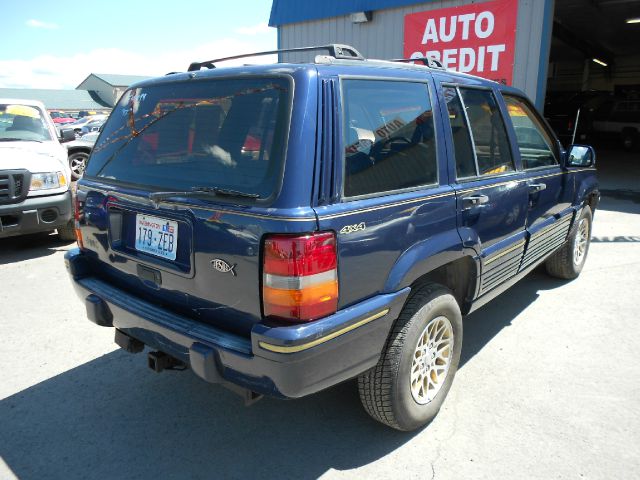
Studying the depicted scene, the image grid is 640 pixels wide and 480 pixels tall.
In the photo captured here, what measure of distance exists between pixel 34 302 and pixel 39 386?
1632 millimetres

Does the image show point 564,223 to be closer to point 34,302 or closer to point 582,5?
point 34,302

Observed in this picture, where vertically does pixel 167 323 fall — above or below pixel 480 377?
above

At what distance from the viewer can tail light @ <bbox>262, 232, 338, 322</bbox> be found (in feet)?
6.22

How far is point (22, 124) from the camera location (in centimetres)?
660

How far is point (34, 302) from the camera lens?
14.7 ft

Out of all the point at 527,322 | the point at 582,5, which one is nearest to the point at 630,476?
the point at 527,322

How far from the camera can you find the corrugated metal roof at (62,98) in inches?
2402

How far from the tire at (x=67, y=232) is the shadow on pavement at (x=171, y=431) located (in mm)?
3688

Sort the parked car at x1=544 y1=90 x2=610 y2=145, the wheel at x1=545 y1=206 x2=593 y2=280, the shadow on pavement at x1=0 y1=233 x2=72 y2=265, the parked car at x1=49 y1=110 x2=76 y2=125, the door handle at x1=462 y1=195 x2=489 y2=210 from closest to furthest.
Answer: the door handle at x1=462 y1=195 x2=489 y2=210 < the wheel at x1=545 y1=206 x2=593 y2=280 < the shadow on pavement at x1=0 y1=233 x2=72 y2=265 < the parked car at x1=544 y1=90 x2=610 y2=145 < the parked car at x1=49 y1=110 x2=76 y2=125

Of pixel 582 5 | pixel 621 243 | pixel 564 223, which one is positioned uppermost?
pixel 582 5

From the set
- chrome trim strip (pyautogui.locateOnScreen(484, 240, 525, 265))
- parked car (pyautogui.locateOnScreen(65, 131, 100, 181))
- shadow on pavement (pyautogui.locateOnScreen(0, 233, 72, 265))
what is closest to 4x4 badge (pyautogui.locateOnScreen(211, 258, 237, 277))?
chrome trim strip (pyautogui.locateOnScreen(484, 240, 525, 265))

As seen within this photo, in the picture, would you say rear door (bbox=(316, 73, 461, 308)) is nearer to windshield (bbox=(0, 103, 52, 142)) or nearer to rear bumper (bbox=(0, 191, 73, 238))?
rear bumper (bbox=(0, 191, 73, 238))

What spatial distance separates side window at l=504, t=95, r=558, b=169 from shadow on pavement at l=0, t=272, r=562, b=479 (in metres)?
2.17

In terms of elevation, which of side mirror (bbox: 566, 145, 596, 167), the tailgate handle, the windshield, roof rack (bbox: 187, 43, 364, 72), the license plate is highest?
roof rack (bbox: 187, 43, 364, 72)
